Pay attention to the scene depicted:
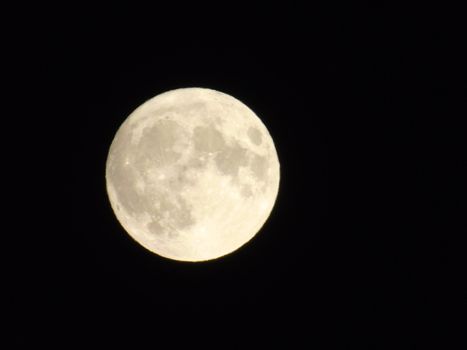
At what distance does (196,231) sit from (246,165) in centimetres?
87

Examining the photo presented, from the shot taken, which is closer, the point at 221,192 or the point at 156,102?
the point at 221,192

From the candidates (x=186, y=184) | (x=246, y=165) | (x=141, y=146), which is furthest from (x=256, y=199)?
(x=141, y=146)

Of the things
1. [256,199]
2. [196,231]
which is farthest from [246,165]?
[196,231]

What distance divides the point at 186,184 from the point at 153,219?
0.61 meters

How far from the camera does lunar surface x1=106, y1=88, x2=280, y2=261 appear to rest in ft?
19.3

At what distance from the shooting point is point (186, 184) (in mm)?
5848

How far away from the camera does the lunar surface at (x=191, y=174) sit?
5.87m

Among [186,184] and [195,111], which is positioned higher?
[195,111]

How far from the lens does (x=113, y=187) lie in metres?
6.39

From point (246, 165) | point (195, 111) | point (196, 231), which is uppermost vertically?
point (195, 111)

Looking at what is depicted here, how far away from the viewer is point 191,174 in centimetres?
583

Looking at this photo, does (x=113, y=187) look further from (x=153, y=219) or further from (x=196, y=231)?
(x=196, y=231)

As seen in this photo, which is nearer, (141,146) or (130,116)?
(141,146)

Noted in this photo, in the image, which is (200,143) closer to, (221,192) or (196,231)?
(221,192)
